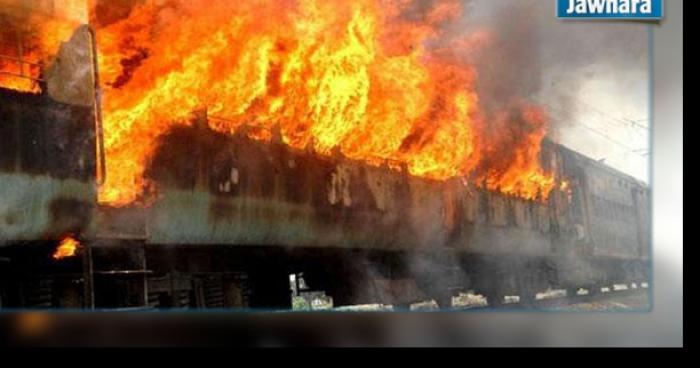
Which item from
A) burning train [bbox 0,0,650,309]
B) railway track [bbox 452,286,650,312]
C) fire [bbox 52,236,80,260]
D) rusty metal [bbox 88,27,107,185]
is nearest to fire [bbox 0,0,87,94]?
burning train [bbox 0,0,650,309]

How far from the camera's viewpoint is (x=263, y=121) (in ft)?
24.0

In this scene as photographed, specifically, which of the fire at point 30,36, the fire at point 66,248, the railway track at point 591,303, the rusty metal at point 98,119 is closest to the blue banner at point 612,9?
the railway track at point 591,303

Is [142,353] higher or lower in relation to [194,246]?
lower

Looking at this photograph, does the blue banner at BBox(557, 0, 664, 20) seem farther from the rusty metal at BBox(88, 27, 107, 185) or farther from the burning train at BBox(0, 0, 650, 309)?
the rusty metal at BBox(88, 27, 107, 185)

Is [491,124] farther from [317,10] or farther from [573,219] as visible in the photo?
[317,10]

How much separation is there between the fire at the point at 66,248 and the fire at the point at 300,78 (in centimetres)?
40

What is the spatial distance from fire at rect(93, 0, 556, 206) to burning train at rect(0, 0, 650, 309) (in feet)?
0.04

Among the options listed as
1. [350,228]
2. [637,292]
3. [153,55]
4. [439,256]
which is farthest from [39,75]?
[637,292]

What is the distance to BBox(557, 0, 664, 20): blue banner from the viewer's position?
6.69 m

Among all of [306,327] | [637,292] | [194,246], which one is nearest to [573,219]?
[637,292]

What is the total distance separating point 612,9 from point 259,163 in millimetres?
2908

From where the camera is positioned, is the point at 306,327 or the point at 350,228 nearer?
the point at 306,327

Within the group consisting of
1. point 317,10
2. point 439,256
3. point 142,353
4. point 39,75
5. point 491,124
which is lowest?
point 142,353

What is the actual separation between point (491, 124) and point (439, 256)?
1.09 m
